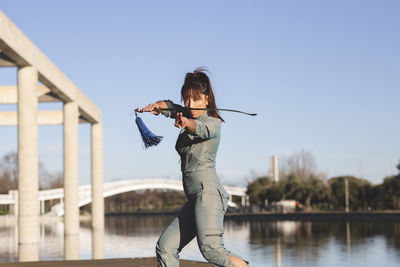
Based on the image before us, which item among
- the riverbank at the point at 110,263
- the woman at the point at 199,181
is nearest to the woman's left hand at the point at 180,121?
the woman at the point at 199,181

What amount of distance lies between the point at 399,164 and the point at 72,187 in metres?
21.3

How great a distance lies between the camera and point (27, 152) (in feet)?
60.5

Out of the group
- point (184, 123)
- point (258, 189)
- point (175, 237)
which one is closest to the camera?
point (184, 123)

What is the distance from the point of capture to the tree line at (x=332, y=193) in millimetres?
42469

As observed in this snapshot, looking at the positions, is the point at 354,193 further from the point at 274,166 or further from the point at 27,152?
the point at 27,152

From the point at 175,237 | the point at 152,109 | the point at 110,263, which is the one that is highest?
the point at 152,109

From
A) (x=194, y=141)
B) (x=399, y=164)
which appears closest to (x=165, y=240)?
(x=194, y=141)

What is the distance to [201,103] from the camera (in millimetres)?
3469

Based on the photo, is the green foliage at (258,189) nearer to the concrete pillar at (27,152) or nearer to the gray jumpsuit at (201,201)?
the concrete pillar at (27,152)

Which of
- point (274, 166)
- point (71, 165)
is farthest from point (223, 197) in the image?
point (274, 166)

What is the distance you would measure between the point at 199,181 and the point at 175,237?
1.15 feet

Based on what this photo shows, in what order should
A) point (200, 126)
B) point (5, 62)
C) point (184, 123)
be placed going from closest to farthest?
point (184, 123) → point (200, 126) → point (5, 62)

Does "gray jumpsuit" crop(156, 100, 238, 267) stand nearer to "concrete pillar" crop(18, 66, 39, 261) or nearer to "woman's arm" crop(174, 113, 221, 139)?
"woman's arm" crop(174, 113, 221, 139)

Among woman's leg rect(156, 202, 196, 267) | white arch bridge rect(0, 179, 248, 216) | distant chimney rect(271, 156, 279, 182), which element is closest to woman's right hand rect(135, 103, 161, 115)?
woman's leg rect(156, 202, 196, 267)
